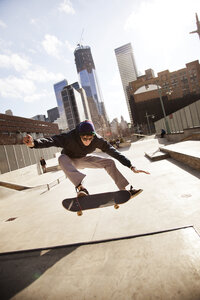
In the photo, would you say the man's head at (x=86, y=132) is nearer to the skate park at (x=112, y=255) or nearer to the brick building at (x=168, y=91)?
the skate park at (x=112, y=255)

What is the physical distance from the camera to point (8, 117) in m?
44.3

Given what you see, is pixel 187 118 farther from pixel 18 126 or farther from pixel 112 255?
pixel 18 126

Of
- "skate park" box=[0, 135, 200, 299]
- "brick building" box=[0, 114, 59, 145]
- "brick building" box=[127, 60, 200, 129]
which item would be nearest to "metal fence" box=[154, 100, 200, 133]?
"skate park" box=[0, 135, 200, 299]

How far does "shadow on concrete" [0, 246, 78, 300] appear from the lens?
7.38ft

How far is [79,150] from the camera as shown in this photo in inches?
146

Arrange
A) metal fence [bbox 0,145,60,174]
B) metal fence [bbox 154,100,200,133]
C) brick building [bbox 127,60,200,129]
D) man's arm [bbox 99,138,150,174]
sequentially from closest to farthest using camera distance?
man's arm [bbox 99,138,150,174]
metal fence [bbox 154,100,200,133]
metal fence [bbox 0,145,60,174]
brick building [bbox 127,60,200,129]

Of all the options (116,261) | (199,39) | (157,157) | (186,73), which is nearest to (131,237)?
(116,261)

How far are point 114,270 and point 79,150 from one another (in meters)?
2.19

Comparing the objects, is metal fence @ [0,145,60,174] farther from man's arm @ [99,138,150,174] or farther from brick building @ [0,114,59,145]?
man's arm @ [99,138,150,174]

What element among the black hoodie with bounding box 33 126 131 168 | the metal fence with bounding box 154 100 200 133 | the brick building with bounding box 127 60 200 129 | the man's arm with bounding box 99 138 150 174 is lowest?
the man's arm with bounding box 99 138 150 174

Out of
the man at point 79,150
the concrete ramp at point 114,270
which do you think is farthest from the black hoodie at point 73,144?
the concrete ramp at point 114,270

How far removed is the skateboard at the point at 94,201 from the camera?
135 inches

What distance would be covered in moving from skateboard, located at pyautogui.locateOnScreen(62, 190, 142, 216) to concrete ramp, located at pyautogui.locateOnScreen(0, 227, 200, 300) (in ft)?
2.30

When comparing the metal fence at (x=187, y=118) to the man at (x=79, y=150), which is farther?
the metal fence at (x=187, y=118)
